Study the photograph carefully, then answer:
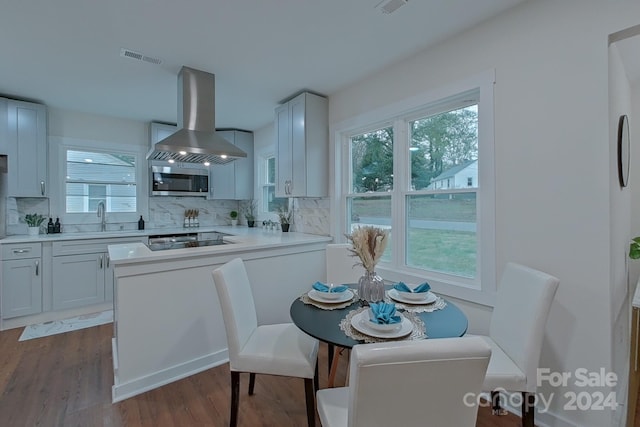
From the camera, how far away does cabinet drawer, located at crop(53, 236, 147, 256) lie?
344 cm

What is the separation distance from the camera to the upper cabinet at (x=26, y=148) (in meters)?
3.46

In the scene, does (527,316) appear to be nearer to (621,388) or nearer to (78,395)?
(621,388)

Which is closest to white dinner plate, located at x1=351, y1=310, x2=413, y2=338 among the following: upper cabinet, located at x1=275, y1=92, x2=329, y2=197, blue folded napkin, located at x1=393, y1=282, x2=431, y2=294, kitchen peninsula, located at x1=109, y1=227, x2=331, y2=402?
blue folded napkin, located at x1=393, y1=282, x2=431, y2=294

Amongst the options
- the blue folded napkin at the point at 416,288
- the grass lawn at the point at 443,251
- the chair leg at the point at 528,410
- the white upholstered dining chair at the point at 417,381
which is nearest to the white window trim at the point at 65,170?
the grass lawn at the point at 443,251

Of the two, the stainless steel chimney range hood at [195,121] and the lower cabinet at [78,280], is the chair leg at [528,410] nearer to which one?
the stainless steel chimney range hood at [195,121]

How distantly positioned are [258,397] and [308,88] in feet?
9.51

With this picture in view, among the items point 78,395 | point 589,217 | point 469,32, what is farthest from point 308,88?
point 78,395

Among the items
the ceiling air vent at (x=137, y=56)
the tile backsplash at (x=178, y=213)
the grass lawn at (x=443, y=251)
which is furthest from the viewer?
the tile backsplash at (x=178, y=213)

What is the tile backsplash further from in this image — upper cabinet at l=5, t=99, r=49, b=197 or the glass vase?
the glass vase

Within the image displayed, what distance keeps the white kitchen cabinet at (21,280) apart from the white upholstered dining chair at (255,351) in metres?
3.02

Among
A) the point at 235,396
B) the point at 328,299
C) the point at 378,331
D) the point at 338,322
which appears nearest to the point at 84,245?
the point at 235,396

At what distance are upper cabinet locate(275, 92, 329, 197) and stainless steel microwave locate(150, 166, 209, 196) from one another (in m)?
1.94

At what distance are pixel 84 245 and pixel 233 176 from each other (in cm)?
215

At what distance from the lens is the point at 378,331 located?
1352 mm
